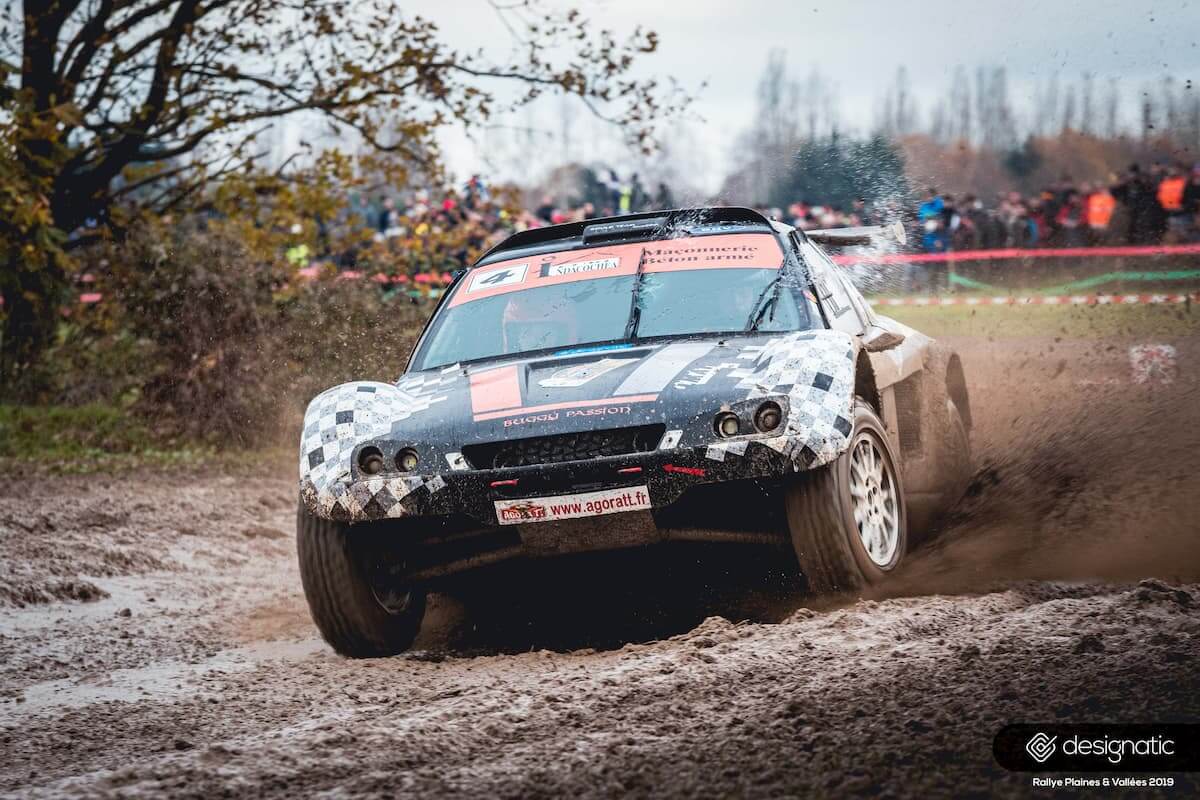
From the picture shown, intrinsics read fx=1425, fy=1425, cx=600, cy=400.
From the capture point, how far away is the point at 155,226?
13.6 metres

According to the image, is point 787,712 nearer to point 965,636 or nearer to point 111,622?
point 965,636

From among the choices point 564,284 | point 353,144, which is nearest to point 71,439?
point 353,144

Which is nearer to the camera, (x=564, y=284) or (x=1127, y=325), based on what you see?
(x=564, y=284)

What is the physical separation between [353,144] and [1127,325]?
27.0ft

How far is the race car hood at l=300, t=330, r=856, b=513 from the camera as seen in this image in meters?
4.89

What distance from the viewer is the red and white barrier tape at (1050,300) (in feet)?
46.9

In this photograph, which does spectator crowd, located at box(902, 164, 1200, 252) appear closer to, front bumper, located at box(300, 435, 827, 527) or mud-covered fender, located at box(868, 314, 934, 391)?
mud-covered fender, located at box(868, 314, 934, 391)

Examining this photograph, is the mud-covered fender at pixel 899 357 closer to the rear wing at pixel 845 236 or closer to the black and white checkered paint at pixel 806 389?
the rear wing at pixel 845 236

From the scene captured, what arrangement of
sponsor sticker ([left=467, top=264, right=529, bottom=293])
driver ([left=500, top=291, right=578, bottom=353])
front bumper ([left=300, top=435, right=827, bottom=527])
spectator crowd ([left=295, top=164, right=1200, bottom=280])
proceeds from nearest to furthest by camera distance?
front bumper ([left=300, top=435, right=827, bottom=527]) < driver ([left=500, top=291, right=578, bottom=353]) < sponsor sticker ([left=467, top=264, right=529, bottom=293]) < spectator crowd ([left=295, top=164, right=1200, bottom=280])

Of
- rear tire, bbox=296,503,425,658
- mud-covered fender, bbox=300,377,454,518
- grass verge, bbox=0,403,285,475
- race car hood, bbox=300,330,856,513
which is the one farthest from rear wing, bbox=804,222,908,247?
grass verge, bbox=0,403,285,475

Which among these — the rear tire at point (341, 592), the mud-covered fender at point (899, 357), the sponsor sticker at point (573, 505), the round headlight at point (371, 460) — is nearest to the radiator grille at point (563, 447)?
the sponsor sticker at point (573, 505)

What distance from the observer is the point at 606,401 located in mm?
4992

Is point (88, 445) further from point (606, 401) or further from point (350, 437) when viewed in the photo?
point (606, 401)

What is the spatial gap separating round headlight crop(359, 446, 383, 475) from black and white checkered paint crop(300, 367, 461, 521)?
0.15 feet
